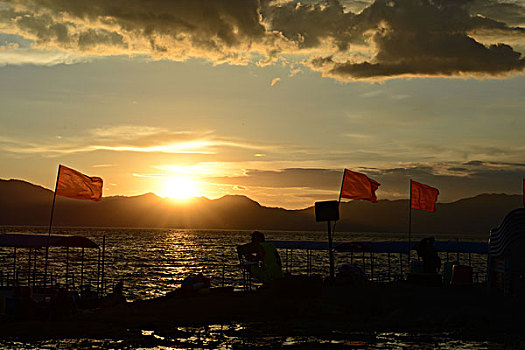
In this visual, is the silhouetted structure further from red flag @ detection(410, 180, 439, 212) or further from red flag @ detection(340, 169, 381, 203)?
red flag @ detection(410, 180, 439, 212)

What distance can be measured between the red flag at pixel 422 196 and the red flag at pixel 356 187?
6859 mm

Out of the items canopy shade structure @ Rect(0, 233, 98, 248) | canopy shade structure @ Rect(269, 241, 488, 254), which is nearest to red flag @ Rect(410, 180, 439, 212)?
canopy shade structure @ Rect(269, 241, 488, 254)

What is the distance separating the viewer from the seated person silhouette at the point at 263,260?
23.2 metres

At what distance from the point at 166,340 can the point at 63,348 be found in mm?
2948

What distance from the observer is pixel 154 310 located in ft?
73.0

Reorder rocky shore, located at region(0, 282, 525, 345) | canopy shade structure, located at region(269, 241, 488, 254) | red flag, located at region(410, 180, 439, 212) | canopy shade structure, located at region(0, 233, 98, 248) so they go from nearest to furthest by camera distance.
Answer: rocky shore, located at region(0, 282, 525, 345), canopy shade structure, located at region(0, 233, 98, 248), red flag, located at region(410, 180, 439, 212), canopy shade structure, located at region(269, 241, 488, 254)

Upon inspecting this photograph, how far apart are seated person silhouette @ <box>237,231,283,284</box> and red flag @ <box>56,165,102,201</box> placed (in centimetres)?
941

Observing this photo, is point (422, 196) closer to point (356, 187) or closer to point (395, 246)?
point (356, 187)

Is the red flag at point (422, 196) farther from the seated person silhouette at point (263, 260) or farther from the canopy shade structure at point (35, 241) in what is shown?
the canopy shade structure at point (35, 241)

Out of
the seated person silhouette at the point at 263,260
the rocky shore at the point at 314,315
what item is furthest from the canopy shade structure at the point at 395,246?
the seated person silhouette at the point at 263,260

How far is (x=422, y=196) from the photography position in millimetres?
37406

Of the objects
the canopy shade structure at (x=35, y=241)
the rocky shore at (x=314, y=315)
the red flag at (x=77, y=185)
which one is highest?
the red flag at (x=77, y=185)

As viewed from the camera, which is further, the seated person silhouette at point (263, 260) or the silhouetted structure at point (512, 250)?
the silhouetted structure at point (512, 250)

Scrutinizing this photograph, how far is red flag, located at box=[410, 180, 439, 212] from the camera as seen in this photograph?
3697 centimetres
